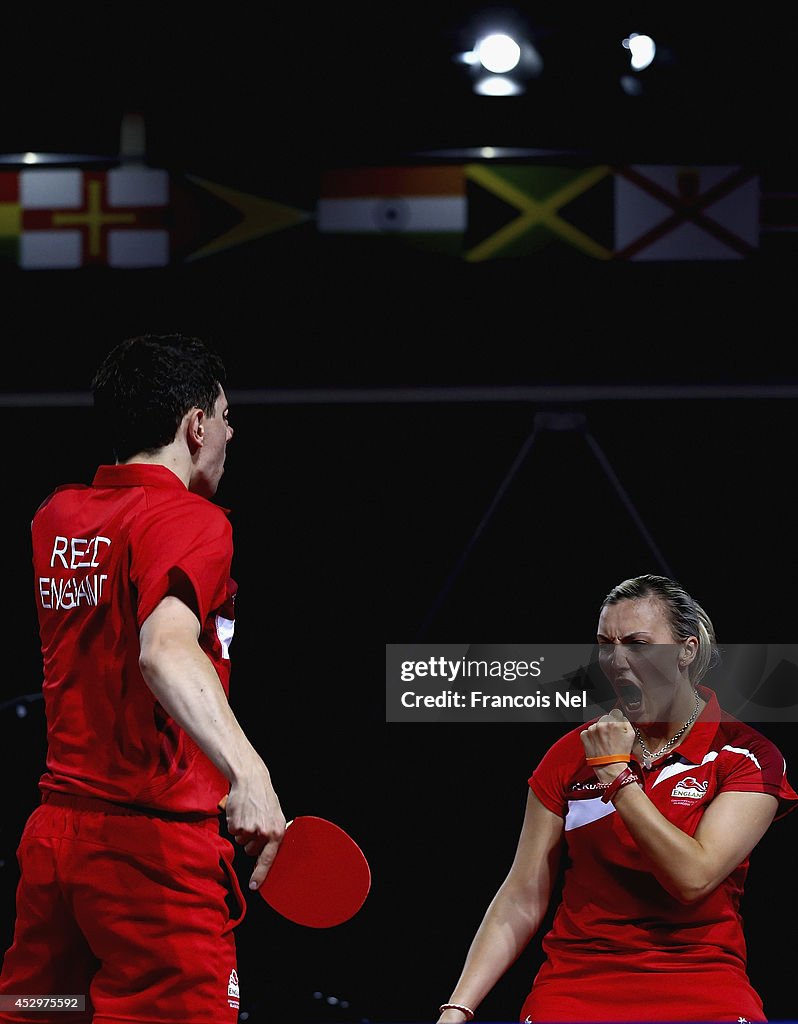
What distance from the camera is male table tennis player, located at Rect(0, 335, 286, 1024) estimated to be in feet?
5.68

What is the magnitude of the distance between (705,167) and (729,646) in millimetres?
1296

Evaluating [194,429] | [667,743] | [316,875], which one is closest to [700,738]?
[667,743]

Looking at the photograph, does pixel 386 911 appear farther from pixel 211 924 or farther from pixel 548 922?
pixel 211 924

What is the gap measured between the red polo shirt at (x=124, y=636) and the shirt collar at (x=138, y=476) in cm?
2

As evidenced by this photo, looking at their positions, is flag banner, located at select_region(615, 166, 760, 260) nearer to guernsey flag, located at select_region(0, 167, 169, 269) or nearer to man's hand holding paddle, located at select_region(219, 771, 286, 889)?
guernsey flag, located at select_region(0, 167, 169, 269)

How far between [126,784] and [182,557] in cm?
33

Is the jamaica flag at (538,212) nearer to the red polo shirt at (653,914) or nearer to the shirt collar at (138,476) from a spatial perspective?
the red polo shirt at (653,914)

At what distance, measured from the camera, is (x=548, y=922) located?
143 inches

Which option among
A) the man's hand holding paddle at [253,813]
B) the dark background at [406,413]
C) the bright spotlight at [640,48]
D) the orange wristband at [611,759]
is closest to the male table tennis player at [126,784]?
the man's hand holding paddle at [253,813]

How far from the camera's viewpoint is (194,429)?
1973mm

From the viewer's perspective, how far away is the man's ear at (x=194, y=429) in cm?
197

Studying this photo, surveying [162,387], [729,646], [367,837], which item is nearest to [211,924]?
[162,387]

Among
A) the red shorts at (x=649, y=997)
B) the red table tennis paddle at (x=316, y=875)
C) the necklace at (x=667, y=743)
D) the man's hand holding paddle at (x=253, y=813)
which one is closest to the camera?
the man's hand holding paddle at (x=253, y=813)

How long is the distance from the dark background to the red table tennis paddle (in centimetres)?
183
